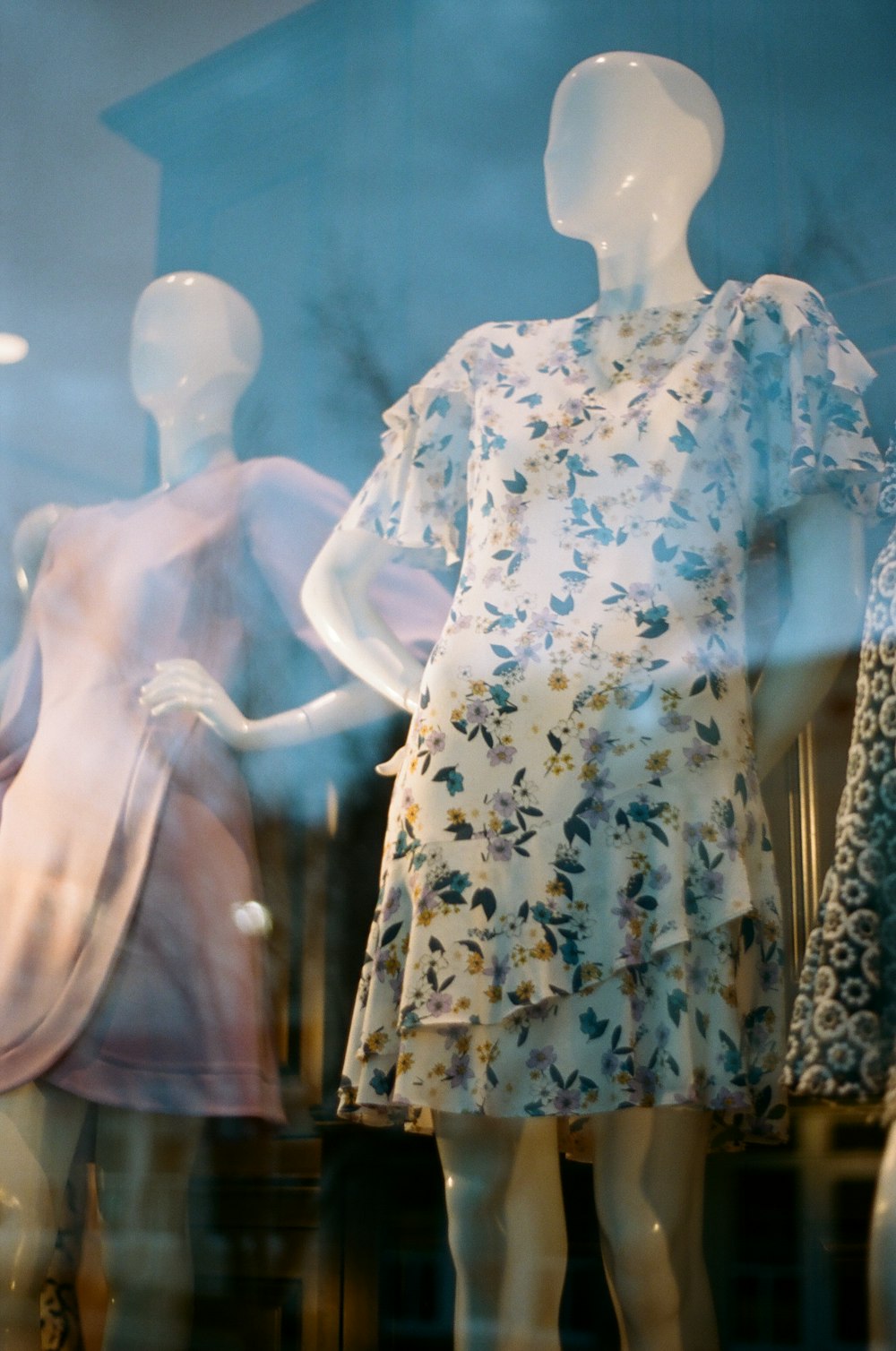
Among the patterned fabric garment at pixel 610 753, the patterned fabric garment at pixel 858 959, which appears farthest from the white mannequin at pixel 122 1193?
the patterned fabric garment at pixel 858 959

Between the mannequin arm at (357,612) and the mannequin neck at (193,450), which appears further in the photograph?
the mannequin neck at (193,450)

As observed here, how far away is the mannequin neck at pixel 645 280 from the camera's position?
1.66 metres

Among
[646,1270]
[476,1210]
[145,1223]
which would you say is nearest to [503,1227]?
[476,1210]

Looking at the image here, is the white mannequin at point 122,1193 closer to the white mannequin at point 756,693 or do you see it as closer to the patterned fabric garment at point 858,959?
the white mannequin at point 756,693

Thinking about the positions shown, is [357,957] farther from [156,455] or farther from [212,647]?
[156,455]

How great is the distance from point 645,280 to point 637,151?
13 cm

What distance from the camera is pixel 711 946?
143 cm

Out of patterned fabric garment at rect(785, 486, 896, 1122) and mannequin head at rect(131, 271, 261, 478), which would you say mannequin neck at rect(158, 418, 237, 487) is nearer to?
mannequin head at rect(131, 271, 261, 478)

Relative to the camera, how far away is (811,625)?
1.48m

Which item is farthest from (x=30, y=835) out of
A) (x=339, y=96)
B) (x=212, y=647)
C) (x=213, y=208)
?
(x=339, y=96)

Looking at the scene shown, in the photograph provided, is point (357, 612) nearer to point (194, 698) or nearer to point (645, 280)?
point (194, 698)

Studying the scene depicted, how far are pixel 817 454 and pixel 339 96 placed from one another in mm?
858

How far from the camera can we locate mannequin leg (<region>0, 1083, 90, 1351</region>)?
174 centimetres

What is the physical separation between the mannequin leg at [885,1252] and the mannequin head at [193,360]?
1304 mm
